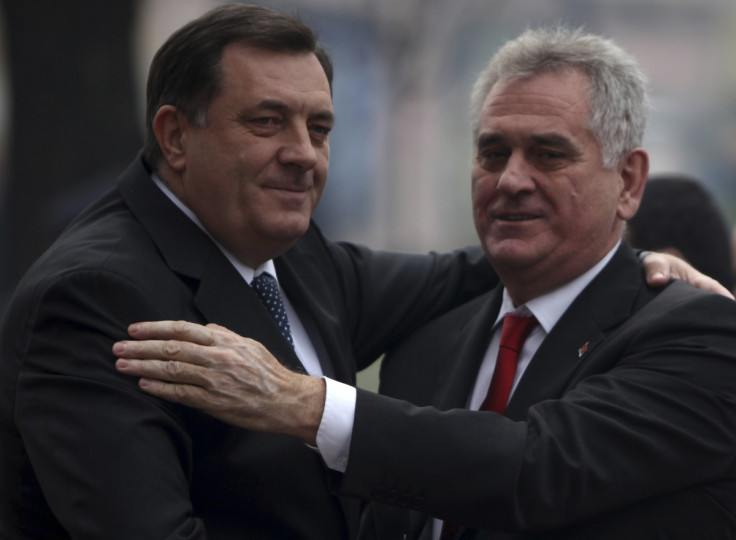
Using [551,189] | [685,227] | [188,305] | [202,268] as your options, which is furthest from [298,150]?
[685,227]

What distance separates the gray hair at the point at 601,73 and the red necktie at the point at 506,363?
60 cm

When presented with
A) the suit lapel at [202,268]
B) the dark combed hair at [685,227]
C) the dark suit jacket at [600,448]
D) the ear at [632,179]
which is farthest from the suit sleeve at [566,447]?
the dark combed hair at [685,227]

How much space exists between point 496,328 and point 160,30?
46.9 feet

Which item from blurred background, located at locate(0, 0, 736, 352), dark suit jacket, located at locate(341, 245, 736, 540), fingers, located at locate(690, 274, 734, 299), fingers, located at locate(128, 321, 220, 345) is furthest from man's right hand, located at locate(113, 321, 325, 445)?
blurred background, located at locate(0, 0, 736, 352)

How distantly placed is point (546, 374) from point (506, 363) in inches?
8.2

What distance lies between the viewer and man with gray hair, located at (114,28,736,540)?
10.2 ft

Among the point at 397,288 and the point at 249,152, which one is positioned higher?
the point at 249,152

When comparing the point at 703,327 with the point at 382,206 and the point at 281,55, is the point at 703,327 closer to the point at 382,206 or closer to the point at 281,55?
the point at 281,55

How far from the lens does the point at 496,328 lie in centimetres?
402

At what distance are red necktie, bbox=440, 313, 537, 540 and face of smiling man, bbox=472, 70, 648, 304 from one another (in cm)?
12

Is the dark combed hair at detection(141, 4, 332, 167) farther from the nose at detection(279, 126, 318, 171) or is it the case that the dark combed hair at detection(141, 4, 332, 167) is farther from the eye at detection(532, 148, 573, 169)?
the eye at detection(532, 148, 573, 169)

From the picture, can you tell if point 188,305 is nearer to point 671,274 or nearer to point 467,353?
point 467,353

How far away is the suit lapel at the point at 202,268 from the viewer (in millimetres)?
3234

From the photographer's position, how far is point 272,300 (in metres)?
3.56
